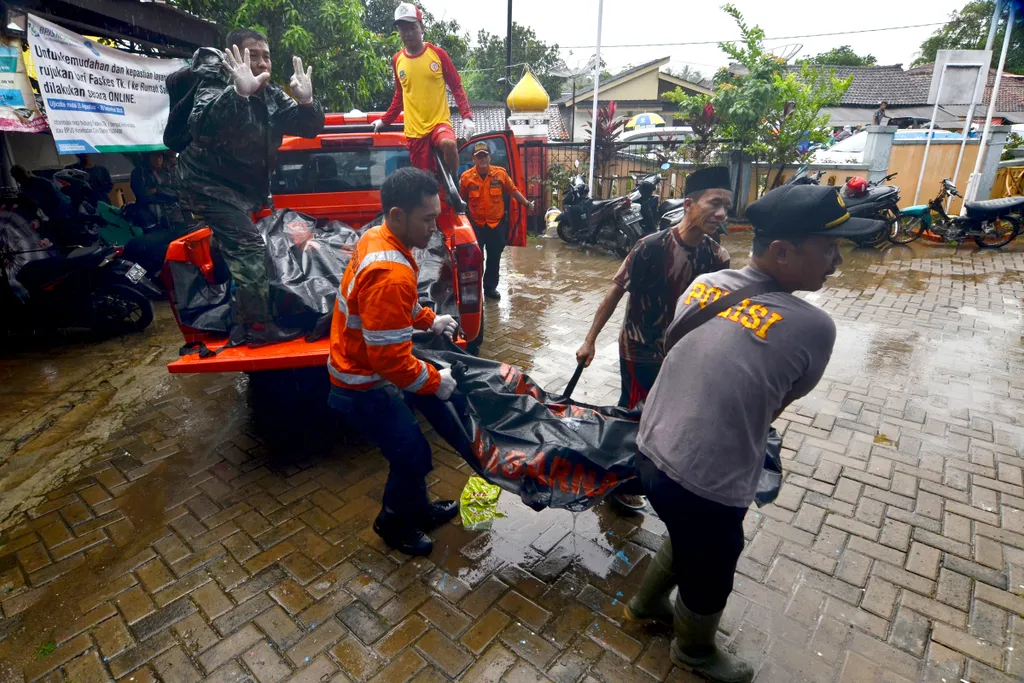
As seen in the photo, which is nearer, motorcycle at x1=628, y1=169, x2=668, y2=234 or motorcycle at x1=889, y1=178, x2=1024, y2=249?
motorcycle at x1=628, y1=169, x2=668, y2=234

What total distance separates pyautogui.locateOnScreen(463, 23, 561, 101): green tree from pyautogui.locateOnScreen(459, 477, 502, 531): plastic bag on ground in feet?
107

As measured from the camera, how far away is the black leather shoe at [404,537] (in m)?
2.85

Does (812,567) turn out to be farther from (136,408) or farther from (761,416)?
(136,408)

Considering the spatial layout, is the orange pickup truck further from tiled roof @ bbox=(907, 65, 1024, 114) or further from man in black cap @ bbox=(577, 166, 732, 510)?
tiled roof @ bbox=(907, 65, 1024, 114)

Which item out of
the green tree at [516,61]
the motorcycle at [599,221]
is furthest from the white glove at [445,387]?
the green tree at [516,61]

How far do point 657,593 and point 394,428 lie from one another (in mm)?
1345

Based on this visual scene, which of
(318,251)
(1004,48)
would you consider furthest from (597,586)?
(1004,48)

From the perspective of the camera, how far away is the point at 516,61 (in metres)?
33.0

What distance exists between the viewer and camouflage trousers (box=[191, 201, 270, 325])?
3.54 meters

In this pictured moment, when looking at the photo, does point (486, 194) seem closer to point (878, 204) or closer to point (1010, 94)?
point (878, 204)

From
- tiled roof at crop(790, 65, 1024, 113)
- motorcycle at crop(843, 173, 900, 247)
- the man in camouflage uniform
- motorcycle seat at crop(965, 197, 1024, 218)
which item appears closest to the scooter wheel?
the man in camouflage uniform

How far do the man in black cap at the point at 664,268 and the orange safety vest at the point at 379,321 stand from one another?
39.7 inches

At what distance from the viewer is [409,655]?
7.68ft

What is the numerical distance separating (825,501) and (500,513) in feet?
6.26
